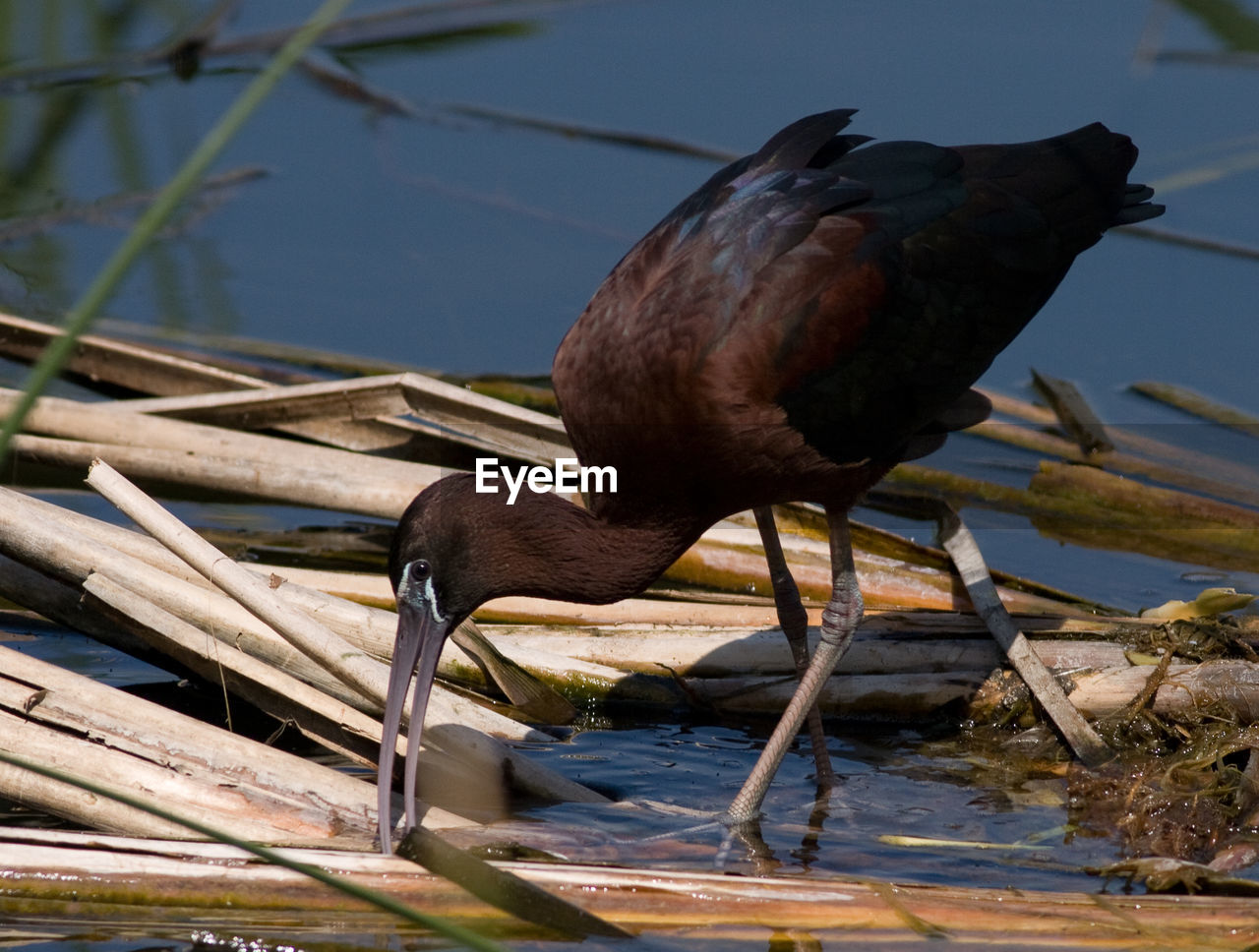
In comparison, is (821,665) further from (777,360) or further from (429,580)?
(429,580)

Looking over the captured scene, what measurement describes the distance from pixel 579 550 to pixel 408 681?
0.60m

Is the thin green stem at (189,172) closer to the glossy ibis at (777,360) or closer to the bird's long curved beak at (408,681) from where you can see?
the bird's long curved beak at (408,681)

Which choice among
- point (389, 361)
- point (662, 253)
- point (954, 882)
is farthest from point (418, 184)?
point (954, 882)

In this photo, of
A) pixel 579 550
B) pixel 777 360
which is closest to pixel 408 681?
pixel 579 550

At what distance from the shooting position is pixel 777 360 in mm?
3732

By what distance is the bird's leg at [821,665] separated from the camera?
3.76 meters

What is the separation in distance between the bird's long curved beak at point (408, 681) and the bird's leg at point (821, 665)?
2.97 feet

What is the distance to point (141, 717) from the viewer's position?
10.7 ft

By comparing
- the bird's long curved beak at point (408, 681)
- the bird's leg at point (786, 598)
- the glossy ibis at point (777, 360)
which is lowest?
the bird's long curved beak at point (408, 681)

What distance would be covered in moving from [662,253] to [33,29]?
90.1 inches

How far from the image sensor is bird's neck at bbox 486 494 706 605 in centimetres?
363

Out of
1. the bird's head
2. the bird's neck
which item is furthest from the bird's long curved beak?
the bird's neck

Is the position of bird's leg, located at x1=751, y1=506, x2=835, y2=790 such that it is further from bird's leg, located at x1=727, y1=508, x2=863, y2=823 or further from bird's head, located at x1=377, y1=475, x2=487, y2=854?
bird's head, located at x1=377, y1=475, x2=487, y2=854

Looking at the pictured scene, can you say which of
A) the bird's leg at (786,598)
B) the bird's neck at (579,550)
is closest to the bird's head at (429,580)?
the bird's neck at (579,550)
